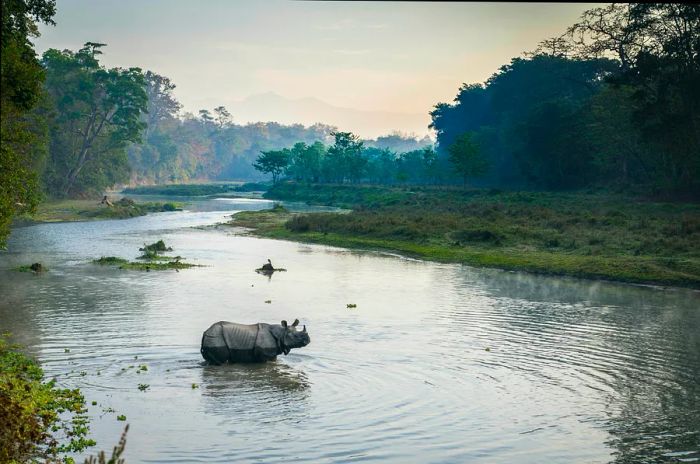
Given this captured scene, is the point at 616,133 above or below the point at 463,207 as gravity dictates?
above

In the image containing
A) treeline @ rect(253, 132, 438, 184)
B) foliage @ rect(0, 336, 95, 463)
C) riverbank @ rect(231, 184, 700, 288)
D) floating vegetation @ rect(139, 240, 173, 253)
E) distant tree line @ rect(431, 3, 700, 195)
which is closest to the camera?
foliage @ rect(0, 336, 95, 463)

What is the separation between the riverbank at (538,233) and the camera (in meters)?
48.2

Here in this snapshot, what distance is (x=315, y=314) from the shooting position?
3375 cm

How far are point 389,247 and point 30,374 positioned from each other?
145 feet

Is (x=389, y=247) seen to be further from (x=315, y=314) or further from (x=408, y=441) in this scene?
(x=408, y=441)

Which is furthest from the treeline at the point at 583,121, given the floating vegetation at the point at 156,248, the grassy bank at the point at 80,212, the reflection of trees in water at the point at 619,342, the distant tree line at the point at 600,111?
the grassy bank at the point at 80,212

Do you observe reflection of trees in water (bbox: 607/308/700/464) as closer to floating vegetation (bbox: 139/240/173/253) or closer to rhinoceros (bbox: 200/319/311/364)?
rhinoceros (bbox: 200/319/311/364)

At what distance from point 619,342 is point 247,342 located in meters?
14.5

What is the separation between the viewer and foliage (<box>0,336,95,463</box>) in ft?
50.7

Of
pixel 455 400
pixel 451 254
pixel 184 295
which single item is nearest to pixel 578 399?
pixel 455 400

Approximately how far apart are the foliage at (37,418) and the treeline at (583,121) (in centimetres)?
6036

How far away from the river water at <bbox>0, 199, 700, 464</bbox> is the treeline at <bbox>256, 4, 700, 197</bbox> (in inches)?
1248

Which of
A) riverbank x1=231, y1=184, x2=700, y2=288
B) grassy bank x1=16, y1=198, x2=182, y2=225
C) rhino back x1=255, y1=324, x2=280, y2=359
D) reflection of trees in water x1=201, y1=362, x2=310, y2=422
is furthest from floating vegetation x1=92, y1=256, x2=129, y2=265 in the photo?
grassy bank x1=16, y1=198, x2=182, y2=225

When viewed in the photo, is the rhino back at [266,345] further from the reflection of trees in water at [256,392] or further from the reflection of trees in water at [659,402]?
the reflection of trees in water at [659,402]
